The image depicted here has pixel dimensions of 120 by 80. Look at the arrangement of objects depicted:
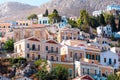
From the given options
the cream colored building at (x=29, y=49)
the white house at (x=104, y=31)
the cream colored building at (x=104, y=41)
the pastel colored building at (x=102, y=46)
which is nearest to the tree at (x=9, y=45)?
the cream colored building at (x=29, y=49)

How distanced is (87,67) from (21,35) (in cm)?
1620

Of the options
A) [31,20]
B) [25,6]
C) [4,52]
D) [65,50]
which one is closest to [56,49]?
[65,50]

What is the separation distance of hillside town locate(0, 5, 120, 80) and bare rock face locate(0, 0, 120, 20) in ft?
180

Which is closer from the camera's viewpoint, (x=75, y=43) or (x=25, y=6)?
(x=75, y=43)

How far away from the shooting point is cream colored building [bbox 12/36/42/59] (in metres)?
74.3

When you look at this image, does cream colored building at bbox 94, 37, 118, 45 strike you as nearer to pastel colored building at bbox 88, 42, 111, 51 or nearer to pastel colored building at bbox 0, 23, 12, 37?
pastel colored building at bbox 88, 42, 111, 51

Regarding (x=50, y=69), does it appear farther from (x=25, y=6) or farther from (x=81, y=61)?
(x=25, y=6)

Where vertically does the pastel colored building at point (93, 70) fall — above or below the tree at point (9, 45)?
below

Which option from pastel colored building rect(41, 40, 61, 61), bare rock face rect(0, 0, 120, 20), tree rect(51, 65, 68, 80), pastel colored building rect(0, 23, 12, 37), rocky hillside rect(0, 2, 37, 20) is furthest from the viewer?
rocky hillside rect(0, 2, 37, 20)

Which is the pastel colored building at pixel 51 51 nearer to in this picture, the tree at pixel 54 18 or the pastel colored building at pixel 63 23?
the pastel colored building at pixel 63 23

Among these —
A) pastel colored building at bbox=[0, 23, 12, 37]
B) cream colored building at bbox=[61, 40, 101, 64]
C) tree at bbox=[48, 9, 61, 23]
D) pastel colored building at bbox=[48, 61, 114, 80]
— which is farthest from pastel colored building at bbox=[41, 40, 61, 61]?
tree at bbox=[48, 9, 61, 23]

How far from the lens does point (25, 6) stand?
618ft

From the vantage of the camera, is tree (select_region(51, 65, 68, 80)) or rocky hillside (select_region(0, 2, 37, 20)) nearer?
tree (select_region(51, 65, 68, 80))

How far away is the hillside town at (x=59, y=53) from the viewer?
69312 mm
